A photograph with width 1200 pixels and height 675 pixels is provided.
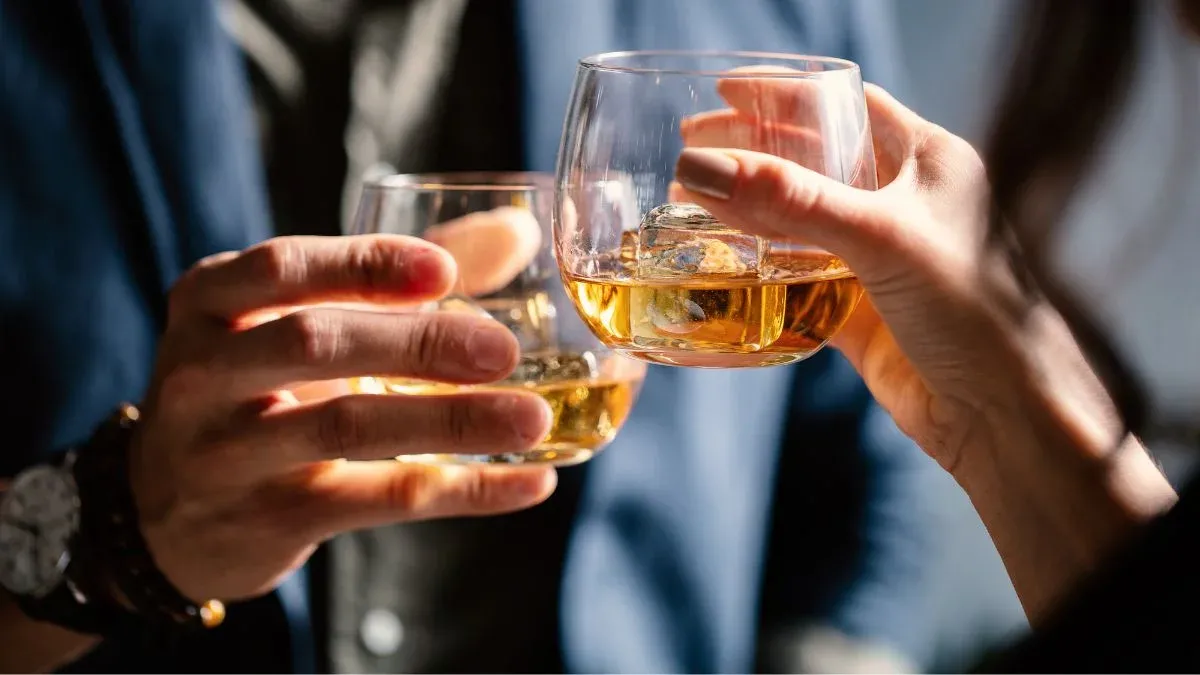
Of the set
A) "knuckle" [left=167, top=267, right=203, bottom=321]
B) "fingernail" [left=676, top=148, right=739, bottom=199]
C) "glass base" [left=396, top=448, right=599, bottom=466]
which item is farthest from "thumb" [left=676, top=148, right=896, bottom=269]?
"knuckle" [left=167, top=267, right=203, bottom=321]

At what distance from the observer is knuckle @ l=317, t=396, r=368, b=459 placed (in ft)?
2.81

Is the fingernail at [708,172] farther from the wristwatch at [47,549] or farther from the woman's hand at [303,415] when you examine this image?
the wristwatch at [47,549]

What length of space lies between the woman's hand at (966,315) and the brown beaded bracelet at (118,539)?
27.9 inches

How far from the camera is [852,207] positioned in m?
0.60

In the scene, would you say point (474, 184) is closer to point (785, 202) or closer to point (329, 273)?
point (329, 273)

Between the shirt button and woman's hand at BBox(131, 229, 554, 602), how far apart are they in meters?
0.36

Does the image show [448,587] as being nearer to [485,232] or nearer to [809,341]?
[485,232]

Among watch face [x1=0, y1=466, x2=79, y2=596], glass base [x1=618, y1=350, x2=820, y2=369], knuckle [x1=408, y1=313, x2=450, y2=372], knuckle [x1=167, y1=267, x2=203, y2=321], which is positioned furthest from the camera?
watch face [x1=0, y1=466, x2=79, y2=596]

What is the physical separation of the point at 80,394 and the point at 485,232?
2.76 feet

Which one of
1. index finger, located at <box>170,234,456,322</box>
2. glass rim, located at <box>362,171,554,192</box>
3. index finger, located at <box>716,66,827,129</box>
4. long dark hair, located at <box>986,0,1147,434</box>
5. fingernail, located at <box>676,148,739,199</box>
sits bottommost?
index finger, located at <box>170,234,456,322</box>

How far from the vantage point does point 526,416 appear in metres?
0.83

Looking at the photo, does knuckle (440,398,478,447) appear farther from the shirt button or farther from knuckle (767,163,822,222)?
the shirt button

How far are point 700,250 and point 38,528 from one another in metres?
0.83

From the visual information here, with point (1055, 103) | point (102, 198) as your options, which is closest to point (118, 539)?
point (102, 198)
